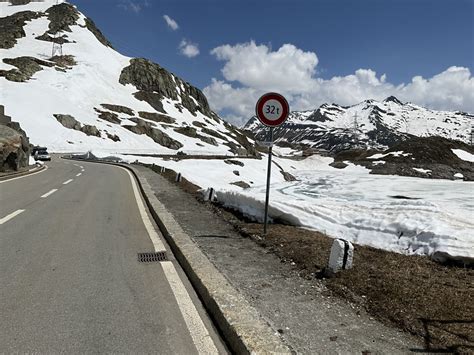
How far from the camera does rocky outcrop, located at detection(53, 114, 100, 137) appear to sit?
226ft

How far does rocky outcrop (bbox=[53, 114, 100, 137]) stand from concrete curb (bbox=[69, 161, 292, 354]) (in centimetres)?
6828

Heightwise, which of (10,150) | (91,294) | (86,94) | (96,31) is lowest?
(91,294)

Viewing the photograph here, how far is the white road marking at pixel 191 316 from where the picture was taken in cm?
347

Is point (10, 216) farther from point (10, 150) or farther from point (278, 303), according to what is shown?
point (10, 150)

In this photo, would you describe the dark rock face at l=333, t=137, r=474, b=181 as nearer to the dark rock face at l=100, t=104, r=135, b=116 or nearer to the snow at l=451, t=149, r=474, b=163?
the snow at l=451, t=149, r=474, b=163

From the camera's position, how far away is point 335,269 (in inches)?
194

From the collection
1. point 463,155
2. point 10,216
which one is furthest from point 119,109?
point 10,216

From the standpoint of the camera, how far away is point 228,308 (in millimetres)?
3908

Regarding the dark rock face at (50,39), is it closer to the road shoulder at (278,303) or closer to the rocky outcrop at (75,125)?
the rocky outcrop at (75,125)

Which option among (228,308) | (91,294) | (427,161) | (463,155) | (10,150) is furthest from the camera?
(463,155)

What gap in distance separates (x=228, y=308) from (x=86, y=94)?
94.4 metres

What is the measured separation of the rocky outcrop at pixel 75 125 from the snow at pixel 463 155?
58.9 meters

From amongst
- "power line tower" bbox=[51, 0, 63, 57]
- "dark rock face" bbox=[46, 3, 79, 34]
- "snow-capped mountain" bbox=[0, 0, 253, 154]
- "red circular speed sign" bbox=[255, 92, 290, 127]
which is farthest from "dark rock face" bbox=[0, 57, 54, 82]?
"red circular speed sign" bbox=[255, 92, 290, 127]

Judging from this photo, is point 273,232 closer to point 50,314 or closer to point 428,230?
point 428,230
